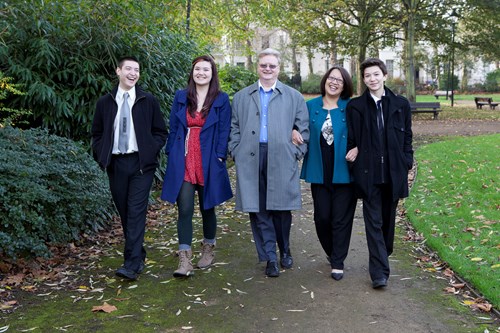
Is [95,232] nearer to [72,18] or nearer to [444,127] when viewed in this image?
[72,18]

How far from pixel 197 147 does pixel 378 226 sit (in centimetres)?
176

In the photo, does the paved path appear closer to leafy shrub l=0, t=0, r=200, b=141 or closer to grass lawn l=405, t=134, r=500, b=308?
grass lawn l=405, t=134, r=500, b=308

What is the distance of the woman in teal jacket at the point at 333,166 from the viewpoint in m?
5.20

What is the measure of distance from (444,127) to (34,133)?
693 inches

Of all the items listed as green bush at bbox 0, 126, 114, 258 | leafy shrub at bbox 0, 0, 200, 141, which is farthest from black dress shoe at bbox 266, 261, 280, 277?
leafy shrub at bbox 0, 0, 200, 141

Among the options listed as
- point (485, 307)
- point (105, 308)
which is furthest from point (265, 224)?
point (485, 307)

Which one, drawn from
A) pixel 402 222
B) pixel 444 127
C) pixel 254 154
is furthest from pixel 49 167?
pixel 444 127

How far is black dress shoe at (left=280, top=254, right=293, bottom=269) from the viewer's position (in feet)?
18.1

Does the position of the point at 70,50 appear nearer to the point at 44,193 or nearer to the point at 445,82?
the point at 44,193

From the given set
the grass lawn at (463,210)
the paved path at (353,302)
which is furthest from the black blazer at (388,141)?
the grass lawn at (463,210)

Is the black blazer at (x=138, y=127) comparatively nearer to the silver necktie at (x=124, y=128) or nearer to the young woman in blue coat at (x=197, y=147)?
the silver necktie at (x=124, y=128)

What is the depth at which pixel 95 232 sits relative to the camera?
6.73m

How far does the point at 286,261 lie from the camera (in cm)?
555

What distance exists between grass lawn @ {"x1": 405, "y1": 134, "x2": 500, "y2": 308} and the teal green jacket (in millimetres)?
1450
